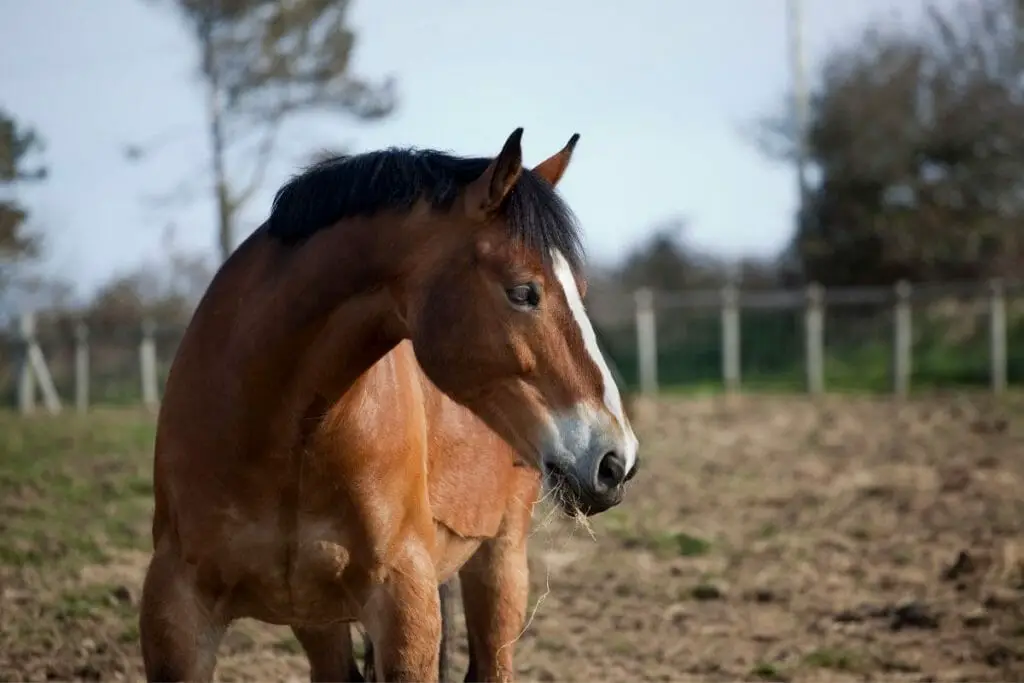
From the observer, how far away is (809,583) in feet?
22.3

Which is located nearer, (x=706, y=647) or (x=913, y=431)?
(x=706, y=647)

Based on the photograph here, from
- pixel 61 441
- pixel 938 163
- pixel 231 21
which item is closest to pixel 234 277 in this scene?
pixel 61 441

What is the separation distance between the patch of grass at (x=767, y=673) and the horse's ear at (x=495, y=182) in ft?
10.0

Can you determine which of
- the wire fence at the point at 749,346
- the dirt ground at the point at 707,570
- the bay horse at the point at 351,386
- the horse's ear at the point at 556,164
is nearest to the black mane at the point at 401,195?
the bay horse at the point at 351,386

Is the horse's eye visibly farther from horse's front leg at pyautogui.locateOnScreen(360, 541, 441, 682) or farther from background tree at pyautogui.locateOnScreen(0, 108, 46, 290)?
background tree at pyautogui.locateOnScreen(0, 108, 46, 290)

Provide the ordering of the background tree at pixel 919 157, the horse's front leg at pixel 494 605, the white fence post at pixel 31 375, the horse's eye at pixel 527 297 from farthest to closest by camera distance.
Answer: the background tree at pixel 919 157 → the white fence post at pixel 31 375 → the horse's front leg at pixel 494 605 → the horse's eye at pixel 527 297

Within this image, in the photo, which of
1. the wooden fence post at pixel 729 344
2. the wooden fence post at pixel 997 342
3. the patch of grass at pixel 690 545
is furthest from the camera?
the wooden fence post at pixel 729 344

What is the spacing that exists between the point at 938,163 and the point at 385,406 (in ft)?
86.0

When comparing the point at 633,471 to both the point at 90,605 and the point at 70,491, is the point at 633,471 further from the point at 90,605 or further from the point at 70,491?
the point at 70,491

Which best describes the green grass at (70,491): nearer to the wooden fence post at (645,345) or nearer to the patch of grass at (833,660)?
the patch of grass at (833,660)

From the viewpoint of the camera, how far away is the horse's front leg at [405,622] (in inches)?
117

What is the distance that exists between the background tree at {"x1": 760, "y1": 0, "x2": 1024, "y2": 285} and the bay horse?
81.1 ft

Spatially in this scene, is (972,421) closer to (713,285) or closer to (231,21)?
(231,21)

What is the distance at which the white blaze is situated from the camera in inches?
107
